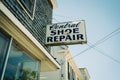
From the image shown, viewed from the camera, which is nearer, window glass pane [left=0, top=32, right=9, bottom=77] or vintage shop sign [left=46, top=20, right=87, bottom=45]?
window glass pane [left=0, top=32, right=9, bottom=77]

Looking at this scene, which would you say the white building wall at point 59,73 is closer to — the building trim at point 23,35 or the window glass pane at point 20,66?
the building trim at point 23,35

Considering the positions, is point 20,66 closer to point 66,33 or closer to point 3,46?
point 3,46

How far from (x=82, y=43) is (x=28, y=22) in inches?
92.3

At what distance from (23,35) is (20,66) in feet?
3.09

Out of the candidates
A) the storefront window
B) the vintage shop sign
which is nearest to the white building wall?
the vintage shop sign

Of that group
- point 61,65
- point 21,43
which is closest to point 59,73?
point 61,65

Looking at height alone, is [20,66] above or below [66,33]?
below

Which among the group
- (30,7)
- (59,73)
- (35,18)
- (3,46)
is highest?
(30,7)

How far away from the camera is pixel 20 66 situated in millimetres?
4891

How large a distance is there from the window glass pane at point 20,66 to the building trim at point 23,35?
33 centimetres

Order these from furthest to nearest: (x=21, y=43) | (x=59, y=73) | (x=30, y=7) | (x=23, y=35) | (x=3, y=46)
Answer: (x=59, y=73), (x=30, y=7), (x=21, y=43), (x=23, y=35), (x=3, y=46)

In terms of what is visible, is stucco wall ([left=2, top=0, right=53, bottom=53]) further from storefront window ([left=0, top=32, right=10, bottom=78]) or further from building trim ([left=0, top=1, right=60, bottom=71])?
storefront window ([left=0, top=32, right=10, bottom=78])

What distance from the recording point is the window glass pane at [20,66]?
4404mm

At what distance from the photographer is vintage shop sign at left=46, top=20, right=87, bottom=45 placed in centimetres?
664
